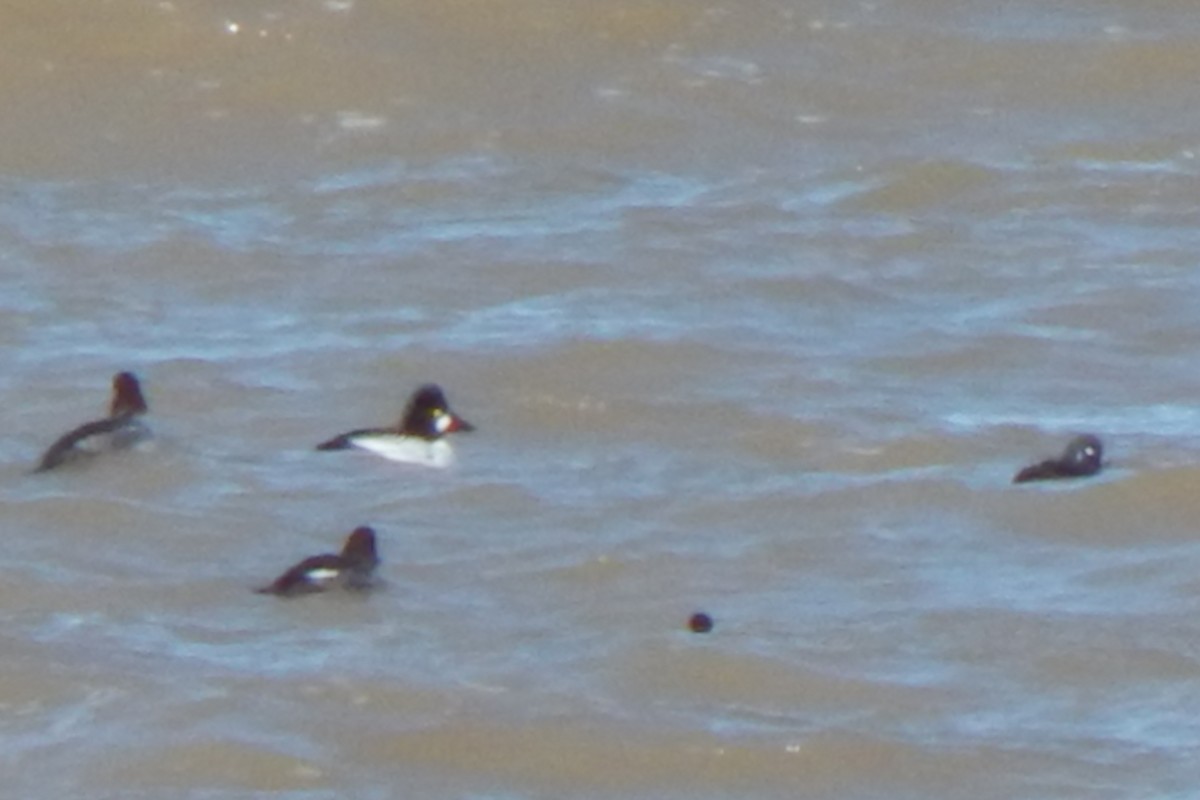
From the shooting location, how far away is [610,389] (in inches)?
533

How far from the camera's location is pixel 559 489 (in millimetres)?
12242

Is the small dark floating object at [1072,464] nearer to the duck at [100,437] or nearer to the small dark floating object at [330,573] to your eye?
the small dark floating object at [330,573]

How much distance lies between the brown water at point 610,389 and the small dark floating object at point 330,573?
63 mm

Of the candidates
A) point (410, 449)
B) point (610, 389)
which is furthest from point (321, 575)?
point (610, 389)

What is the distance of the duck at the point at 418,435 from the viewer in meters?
12.2

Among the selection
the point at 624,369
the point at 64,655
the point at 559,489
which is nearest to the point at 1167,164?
the point at 624,369

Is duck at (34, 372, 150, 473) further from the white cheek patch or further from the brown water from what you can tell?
the white cheek patch

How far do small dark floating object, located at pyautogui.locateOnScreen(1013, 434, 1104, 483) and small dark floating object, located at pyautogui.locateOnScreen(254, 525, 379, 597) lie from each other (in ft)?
7.34

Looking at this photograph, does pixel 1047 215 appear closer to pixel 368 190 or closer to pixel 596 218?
pixel 596 218

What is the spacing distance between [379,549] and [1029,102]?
7.54m

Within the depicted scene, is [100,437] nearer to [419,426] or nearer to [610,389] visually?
[419,426]

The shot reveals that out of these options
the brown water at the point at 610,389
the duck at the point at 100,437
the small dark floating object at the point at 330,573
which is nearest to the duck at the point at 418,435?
the brown water at the point at 610,389

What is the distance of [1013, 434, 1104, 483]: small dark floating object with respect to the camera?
12102 millimetres

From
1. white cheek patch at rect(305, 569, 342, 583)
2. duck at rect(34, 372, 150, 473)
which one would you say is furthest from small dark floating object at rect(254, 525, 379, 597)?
duck at rect(34, 372, 150, 473)
